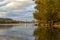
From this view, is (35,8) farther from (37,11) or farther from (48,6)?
(48,6)

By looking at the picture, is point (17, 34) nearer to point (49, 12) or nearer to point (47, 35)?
point (47, 35)

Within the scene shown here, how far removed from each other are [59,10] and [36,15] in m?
7.40

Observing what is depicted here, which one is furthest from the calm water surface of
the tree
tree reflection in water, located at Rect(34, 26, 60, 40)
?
the tree

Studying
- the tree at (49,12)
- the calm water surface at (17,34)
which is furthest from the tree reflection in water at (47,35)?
the tree at (49,12)

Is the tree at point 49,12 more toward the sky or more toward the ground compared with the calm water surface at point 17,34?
more toward the sky

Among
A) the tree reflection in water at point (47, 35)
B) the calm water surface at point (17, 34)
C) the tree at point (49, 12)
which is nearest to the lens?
the tree reflection in water at point (47, 35)

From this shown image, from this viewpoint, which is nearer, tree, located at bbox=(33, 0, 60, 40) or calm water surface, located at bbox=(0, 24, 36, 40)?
calm water surface, located at bbox=(0, 24, 36, 40)

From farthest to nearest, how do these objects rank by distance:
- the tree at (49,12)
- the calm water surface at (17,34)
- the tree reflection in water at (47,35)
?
the tree at (49,12) < the calm water surface at (17,34) < the tree reflection in water at (47,35)

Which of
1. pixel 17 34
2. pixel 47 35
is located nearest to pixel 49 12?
pixel 17 34

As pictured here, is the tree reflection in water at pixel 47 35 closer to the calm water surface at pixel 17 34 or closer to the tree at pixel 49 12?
the calm water surface at pixel 17 34

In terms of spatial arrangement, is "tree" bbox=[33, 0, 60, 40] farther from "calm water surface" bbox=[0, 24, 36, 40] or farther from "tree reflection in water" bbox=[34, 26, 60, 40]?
"tree reflection in water" bbox=[34, 26, 60, 40]

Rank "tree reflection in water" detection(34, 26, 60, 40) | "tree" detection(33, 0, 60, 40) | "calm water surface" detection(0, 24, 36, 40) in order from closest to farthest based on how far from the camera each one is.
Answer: "tree reflection in water" detection(34, 26, 60, 40)
"calm water surface" detection(0, 24, 36, 40)
"tree" detection(33, 0, 60, 40)

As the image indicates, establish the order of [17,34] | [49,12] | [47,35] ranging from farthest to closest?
1. [49,12]
2. [17,34]
3. [47,35]

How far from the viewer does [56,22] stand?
171 ft
